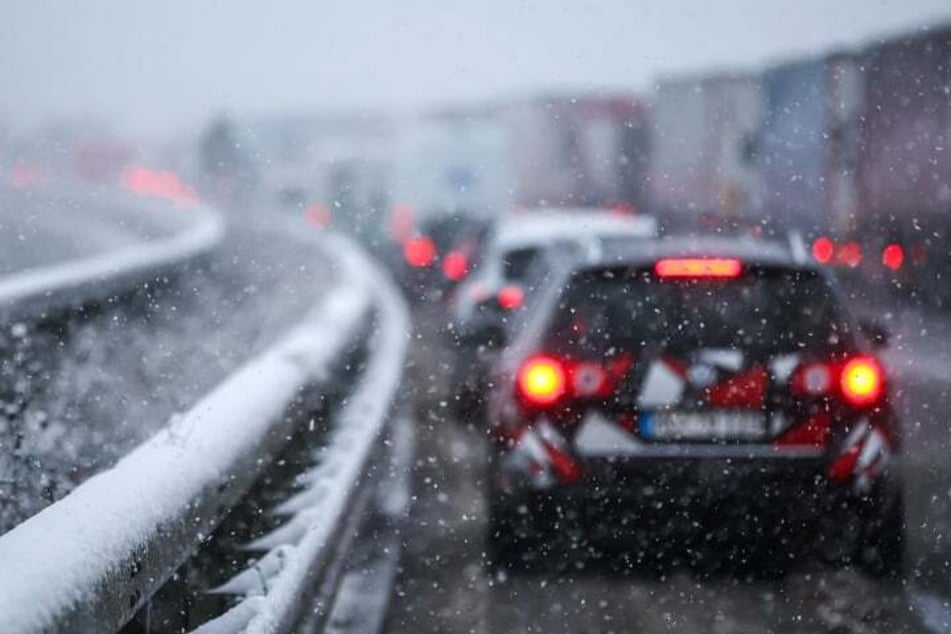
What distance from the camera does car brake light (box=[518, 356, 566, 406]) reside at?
6.07m

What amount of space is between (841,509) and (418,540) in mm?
1986

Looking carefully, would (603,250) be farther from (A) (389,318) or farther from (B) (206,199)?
(B) (206,199)

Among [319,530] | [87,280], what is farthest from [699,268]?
[87,280]

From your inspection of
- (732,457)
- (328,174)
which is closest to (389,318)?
(732,457)

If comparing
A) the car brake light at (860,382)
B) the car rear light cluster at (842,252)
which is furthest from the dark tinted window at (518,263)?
the car rear light cluster at (842,252)

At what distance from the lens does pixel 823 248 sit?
21.8 meters

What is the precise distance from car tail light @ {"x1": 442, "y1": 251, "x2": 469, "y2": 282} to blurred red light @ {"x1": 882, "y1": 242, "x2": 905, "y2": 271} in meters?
5.32

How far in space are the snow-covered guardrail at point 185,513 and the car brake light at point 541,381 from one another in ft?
3.03

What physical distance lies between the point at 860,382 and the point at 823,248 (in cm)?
1627

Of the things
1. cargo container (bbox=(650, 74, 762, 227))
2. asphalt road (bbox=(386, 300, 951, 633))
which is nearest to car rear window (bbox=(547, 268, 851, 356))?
asphalt road (bbox=(386, 300, 951, 633))

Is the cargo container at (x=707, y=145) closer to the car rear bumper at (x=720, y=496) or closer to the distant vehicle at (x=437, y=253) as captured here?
the distant vehicle at (x=437, y=253)

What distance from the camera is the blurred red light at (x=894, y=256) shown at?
1953cm

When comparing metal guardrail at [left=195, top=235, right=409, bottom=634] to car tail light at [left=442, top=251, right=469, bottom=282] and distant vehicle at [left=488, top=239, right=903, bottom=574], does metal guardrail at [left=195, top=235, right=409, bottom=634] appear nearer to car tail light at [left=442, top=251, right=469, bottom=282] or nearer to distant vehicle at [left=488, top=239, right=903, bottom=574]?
distant vehicle at [left=488, top=239, right=903, bottom=574]

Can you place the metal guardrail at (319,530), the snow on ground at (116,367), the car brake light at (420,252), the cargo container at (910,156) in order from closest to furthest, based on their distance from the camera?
the metal guardrail at (319,530), the snow on ground at (116,367), the cargo container at (910,156), the car brake light at (420,252)
